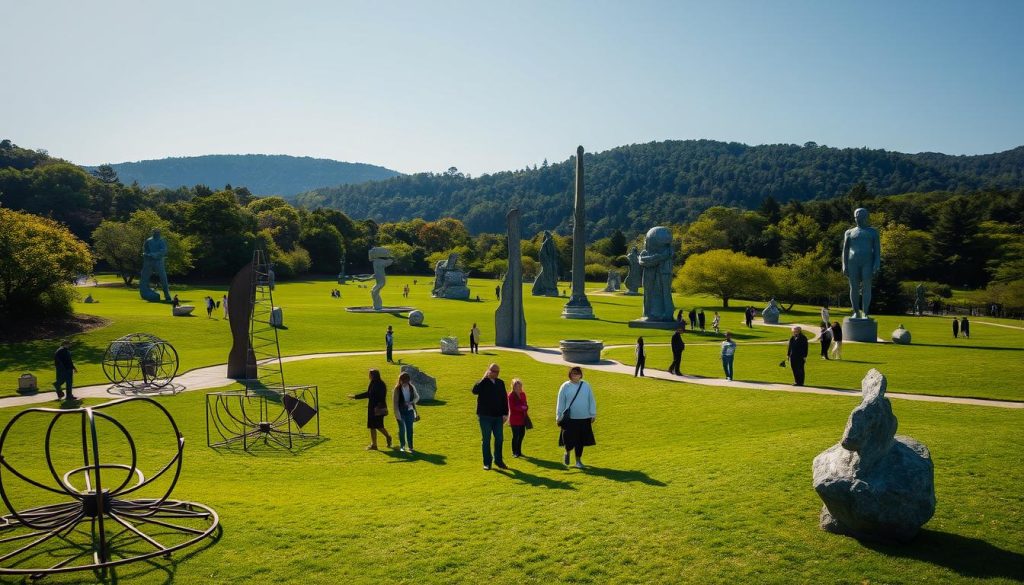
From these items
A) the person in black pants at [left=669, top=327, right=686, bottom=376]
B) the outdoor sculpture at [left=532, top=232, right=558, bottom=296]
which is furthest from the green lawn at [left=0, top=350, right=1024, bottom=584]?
the outdoor sculpture at [left=532, top=232, right=558, bottom=296]

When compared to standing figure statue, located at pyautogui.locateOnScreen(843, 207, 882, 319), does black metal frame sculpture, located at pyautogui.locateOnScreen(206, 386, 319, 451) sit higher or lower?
lower

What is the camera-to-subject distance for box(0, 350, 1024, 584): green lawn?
7.31m

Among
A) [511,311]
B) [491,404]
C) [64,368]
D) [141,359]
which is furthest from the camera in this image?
[511,311]

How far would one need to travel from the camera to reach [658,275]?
129ft

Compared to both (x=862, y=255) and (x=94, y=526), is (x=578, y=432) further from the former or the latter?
(x=862, y=255)

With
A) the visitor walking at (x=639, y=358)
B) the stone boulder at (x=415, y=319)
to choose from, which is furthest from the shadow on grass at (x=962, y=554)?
the stone boulder at (x=415, y=319)

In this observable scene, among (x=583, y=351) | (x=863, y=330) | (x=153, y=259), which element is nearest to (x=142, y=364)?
(x=583, y=351)

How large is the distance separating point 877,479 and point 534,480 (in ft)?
17.4

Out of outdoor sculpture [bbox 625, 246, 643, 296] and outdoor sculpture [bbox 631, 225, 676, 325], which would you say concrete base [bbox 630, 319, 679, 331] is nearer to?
outdoor sculpture [bbox 631, 225, 676, 325]

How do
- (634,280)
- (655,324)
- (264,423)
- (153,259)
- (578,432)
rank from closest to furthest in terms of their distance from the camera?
(578,432)
(264,423)
(655,324)
(153,259)
(634,280)

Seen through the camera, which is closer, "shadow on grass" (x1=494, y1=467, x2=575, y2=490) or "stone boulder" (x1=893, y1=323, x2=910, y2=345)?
"shadow on grass" (x1=494, y1=467, x2=575, y2=490)

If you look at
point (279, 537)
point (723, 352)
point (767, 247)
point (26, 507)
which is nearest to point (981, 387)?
point (723, 352)

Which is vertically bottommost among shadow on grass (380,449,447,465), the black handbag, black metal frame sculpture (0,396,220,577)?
shadow on grass (380,449,447,465)

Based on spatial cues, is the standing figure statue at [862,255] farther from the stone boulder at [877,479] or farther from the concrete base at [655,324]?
the stone boulder at [877,479]
